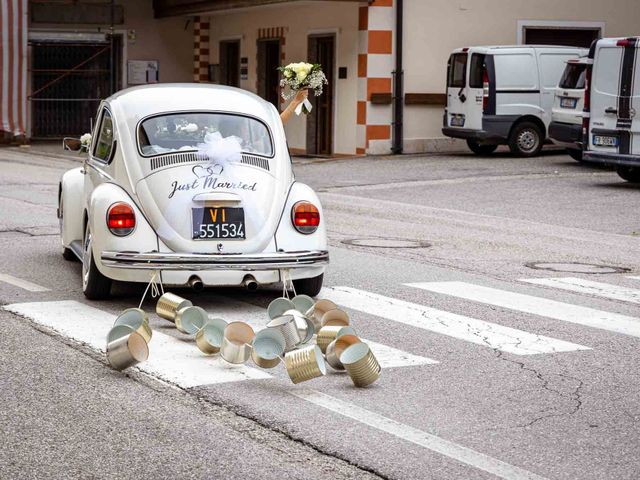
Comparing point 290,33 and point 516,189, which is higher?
point 290,33

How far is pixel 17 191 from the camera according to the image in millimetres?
19203

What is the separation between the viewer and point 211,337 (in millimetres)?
7559

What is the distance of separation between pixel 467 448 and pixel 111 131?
17.5ft

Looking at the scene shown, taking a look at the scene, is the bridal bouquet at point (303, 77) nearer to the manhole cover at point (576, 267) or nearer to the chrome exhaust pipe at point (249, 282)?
the manhole cover at point (576, 267)

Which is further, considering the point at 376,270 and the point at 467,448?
the point at 376,270

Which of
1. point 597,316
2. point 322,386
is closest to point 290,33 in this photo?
point 597,316

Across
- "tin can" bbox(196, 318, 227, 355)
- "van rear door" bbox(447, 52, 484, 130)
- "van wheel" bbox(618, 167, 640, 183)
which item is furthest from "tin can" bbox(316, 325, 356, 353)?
"van rear door" bbox(447, 52, 484, 130)

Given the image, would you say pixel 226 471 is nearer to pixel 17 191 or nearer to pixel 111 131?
pixel 111 131

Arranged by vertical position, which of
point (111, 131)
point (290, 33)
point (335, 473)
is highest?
point (290, 33)

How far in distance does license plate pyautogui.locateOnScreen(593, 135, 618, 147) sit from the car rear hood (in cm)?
1216

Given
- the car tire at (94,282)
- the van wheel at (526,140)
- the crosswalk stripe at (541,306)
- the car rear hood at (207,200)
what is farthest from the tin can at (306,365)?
the van wheel at (526,140)

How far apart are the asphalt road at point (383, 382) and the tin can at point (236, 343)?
121mm

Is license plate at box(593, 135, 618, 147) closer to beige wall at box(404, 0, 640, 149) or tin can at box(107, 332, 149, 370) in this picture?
beige wall at box(404, 0, 640, 149)

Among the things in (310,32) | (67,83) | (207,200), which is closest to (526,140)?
(310,32)
